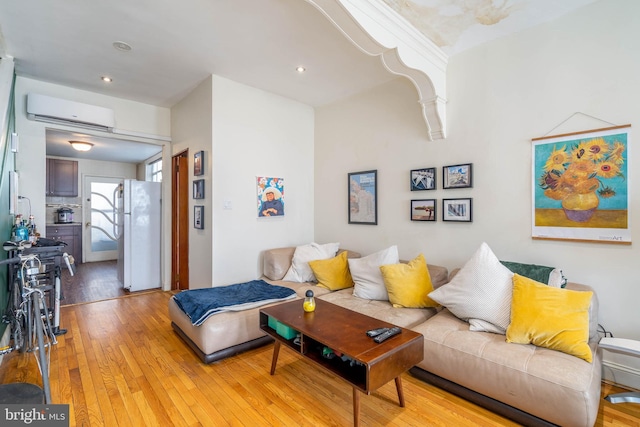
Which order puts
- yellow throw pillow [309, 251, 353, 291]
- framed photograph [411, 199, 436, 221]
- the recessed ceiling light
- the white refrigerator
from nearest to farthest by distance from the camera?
the recessed ceiling light < framed photograph [411, 199, 436, 221] < yellow throw pillow [309, 251, 353, 291] < the white refrigerator

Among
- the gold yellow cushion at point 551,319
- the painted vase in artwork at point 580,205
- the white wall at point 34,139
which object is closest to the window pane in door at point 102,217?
the white wall at point 34,139

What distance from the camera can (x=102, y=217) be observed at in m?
7.18

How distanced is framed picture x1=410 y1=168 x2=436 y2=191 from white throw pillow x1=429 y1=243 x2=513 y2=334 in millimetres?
894

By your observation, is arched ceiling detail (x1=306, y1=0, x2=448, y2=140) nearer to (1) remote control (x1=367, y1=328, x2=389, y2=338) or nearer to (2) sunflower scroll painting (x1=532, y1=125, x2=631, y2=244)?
(2) sunflower scroll painting (x1=532, y1=125, x2=631, y2=244)

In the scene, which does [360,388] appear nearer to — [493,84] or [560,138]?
[560,138]

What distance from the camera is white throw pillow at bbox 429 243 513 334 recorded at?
2070mm

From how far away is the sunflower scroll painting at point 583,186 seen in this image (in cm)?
205

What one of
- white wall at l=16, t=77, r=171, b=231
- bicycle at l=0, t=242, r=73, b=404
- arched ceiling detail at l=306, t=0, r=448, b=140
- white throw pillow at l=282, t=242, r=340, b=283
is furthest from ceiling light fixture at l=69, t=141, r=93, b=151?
arched ceiling detail at l=306, t=0, r=448, b=140

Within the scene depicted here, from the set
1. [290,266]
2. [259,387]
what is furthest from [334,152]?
[259,387]

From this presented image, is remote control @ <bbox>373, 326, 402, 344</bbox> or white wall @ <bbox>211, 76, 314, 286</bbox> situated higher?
white wall @ <bbox>211, 76, 314, 286</bbox>

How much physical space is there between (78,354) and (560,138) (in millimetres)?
4246

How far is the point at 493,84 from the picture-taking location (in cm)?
262

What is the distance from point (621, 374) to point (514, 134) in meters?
1.89

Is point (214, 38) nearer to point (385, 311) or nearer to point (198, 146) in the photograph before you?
point (198, 146)
